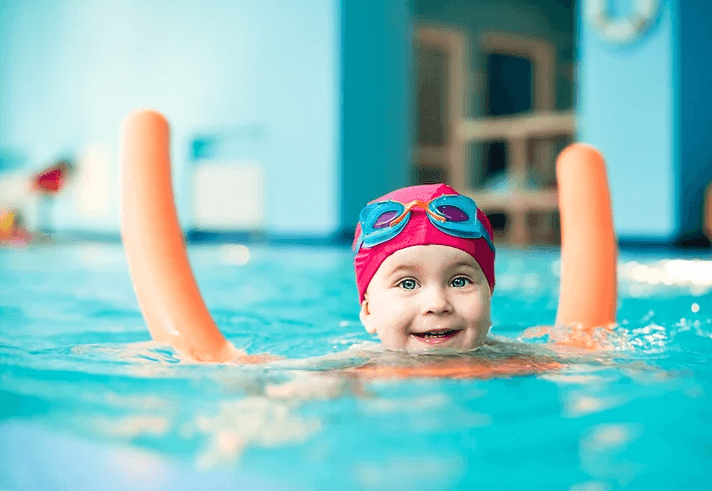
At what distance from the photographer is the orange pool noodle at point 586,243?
3.11 meters

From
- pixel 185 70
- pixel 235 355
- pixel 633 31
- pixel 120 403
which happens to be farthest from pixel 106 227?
pixel 120 403

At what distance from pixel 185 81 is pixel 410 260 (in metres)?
9.15

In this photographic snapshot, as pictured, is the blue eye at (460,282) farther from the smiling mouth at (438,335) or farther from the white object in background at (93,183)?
the white object in background at (93,183)

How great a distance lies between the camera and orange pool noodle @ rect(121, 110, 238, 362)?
2.74m

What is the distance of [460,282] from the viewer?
2.42 meters

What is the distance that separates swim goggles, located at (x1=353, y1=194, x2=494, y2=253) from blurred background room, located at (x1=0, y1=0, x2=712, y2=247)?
5.88m

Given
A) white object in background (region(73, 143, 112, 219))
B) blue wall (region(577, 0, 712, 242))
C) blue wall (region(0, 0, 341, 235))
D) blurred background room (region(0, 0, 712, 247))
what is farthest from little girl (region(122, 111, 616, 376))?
white object in background (region(73, 143, 112, 219))

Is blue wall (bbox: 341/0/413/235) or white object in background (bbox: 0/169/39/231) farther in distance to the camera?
white object in background (bbox: 0/169/39/231)

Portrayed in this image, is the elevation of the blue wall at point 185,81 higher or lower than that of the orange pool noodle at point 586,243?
higher

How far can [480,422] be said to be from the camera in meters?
1.72

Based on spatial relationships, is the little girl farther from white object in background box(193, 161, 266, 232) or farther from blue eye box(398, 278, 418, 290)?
white object in background box(193, 161, 266, 232)

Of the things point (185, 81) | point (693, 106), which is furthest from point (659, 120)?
point (185, 81)

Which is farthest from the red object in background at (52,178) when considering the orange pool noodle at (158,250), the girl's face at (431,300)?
the girl's face at (431,300)

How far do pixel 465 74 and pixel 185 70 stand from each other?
4.67 m
